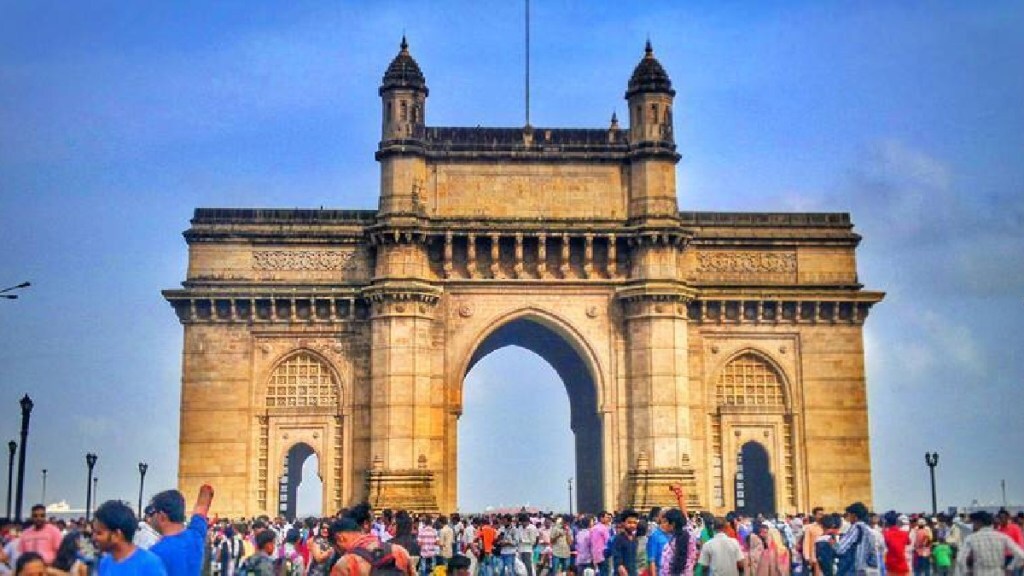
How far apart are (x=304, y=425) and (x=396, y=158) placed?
9285 millimetres

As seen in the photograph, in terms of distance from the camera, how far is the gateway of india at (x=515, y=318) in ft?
145

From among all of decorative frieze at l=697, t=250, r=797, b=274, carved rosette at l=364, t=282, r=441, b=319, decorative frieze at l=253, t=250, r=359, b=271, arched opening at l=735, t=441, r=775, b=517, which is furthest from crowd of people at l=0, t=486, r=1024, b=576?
decorative frieze at l=697, t=250, r=797, b=274

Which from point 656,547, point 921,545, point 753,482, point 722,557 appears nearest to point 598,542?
point 921,545

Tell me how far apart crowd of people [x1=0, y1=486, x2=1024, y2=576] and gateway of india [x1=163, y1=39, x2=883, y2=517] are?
6.92 meters

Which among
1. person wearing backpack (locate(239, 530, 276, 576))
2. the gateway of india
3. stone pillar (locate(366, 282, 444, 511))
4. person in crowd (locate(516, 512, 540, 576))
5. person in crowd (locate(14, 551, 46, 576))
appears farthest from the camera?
the gateway of india

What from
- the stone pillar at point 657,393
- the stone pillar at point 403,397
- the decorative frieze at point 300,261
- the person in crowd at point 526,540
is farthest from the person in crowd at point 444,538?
the decorative frieze at point 300,261

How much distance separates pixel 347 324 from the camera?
45469 mm

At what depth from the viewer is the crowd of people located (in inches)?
435

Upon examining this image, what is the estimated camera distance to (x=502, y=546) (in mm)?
30469

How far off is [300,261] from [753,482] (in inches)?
708

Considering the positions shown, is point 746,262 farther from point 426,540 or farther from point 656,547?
point 656,547

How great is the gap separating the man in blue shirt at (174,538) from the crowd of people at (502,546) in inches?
0.4

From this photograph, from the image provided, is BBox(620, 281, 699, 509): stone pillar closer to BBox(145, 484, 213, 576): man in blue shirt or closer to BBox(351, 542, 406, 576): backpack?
BBox(351, 542, 406, 576): backpack

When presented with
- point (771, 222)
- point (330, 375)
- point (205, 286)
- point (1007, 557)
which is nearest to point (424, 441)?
point (330, 375)
